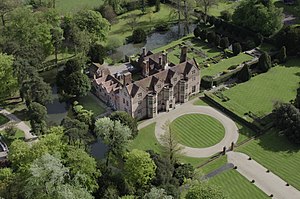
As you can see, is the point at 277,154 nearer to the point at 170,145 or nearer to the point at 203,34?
the point at 170,145

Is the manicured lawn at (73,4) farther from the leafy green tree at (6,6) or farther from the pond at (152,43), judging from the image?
the pond at (152,43)

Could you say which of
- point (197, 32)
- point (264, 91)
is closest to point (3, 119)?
point (264, 91)

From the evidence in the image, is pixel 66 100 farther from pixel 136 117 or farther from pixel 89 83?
pixel 136 117

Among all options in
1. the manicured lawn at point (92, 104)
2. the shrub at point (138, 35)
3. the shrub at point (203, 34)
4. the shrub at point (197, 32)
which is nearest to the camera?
the manicured lawn at point (92, 104)

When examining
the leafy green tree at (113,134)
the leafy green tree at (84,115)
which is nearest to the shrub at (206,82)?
the leafy green tree at (84,115)

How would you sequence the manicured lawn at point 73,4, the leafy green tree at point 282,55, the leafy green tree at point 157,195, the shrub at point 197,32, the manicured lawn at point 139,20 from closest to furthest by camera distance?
the leafy green tree at point 157,195 < the leafy green tree at point 282,55 < the shrub at point 197,32 < the manicured lawn at point 139,20 < the manicured lawn at point 73,4

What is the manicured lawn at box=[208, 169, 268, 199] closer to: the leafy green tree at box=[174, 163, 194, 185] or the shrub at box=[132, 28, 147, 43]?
the leafy green tree at box=[174, 163, 194, 185]

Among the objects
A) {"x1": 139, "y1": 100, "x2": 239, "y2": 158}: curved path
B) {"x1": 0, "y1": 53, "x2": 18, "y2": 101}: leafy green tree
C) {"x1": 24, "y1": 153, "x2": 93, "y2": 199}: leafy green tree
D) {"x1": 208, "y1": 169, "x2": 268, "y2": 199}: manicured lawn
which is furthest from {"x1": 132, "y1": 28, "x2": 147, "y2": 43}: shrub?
{"x1": 24, "y1": 153, "x2": 93, "y2": 199}: leafy green tree

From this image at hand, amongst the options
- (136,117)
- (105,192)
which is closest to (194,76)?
(136,117)
